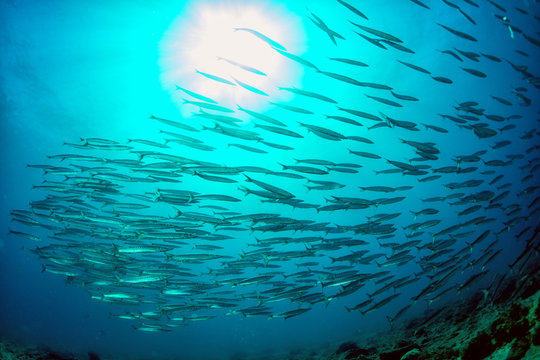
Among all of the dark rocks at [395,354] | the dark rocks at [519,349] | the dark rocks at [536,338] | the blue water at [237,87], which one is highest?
the blue water at [237,87]

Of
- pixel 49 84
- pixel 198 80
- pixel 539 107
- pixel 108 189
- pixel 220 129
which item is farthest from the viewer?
pixel 539 107

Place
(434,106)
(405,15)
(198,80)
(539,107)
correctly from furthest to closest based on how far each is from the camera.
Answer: (539,107) < (434,106) < (198,80) < (405,15)

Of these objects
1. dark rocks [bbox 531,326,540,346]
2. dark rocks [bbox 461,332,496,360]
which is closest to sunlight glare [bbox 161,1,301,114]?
dark rocks [bbox 461,332,496,360]

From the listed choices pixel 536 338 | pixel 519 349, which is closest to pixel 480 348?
pixel 519 349

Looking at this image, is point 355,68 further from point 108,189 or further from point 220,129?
point 108,189

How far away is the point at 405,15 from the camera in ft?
45.6

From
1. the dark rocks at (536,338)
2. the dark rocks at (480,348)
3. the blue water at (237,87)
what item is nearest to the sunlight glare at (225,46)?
the blue water at (237,87)

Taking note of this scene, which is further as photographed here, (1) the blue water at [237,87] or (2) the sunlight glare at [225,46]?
(1) the blue water at [237,87]

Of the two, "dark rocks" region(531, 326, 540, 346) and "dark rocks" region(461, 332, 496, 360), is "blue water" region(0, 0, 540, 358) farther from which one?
"dark rocks" region(531, 326, 540, 346)

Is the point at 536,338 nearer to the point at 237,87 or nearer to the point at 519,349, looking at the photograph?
the point at 519,349

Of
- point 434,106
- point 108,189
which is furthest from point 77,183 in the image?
point 434,106

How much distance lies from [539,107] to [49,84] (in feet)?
138

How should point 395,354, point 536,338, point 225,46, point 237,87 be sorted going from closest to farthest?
point 536,338 < point 395,354 < point 225,46 < point 237,87

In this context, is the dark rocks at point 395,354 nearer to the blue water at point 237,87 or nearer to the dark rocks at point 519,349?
the dark rocks at point 519,349
